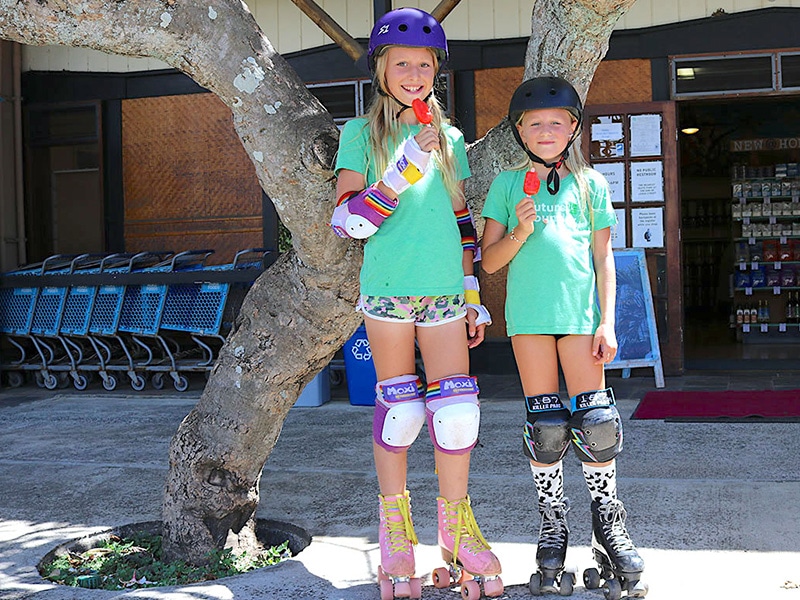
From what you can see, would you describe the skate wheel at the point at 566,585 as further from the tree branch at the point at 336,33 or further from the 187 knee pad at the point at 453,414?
the tree branch at the point at 336,33

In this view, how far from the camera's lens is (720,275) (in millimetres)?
16266

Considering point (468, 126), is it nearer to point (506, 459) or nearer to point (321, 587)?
point (506, 459)

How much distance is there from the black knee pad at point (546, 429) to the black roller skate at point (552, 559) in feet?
0.69

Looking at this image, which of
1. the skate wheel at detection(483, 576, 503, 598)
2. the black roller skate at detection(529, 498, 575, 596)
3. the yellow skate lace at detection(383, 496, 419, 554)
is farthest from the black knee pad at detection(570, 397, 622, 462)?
the yellow skate lace at detection(383, 496, 419, 554)

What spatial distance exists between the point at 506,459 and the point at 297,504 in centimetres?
141

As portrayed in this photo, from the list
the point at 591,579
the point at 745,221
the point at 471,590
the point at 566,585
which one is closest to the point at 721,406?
the point at 591,579

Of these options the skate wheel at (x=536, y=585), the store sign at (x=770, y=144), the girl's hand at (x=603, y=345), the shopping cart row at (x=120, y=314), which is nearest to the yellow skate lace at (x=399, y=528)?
the skate wheel at (x=536, y=585)

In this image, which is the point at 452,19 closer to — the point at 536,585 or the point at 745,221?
the point at 745,221

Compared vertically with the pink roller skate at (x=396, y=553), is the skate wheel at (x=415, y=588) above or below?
below

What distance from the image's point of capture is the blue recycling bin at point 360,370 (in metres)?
7.81

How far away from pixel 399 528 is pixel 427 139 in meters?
1.34

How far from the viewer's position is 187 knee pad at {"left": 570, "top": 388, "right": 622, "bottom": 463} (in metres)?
3.26

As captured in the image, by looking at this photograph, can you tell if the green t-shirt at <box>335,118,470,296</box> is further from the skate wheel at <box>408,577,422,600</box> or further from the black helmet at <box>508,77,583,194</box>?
the skate wheel at <box>408,577,422,600</box>

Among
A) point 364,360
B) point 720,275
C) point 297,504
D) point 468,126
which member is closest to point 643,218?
point 468,126
